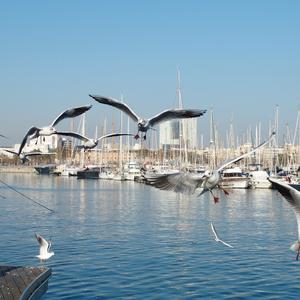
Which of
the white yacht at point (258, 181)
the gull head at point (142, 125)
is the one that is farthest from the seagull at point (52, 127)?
the white yacht at point (258, 181)

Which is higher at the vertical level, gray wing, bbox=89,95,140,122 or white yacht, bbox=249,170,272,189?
gray wing, bbox=89,95,140,122

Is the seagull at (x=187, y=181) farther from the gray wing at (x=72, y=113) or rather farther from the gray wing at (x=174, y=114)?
the gray wing at (x=72, y=113)

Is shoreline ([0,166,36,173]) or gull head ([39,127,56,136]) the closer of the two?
gull head ([39,127,56,136])

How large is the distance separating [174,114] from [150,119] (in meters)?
0.44

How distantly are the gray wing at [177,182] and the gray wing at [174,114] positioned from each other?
Answer: 3.28ft

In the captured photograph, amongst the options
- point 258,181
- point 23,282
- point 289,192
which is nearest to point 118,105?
point 289,192

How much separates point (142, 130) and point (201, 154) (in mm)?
67313

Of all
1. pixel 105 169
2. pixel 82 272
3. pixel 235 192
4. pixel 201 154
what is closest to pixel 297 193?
pixel 82 272

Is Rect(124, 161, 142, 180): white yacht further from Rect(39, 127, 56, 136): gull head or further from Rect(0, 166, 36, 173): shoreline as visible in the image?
Rect(39, 127, 56, 136): gull head

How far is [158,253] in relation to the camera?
65.4 feet

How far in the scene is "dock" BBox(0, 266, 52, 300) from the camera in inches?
488

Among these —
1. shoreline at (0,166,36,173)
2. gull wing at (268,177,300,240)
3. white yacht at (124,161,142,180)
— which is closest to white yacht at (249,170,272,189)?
white yacht at (124,161,142,180)

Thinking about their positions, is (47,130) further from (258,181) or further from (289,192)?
(258,181)

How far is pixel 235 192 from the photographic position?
57062 millimetres
